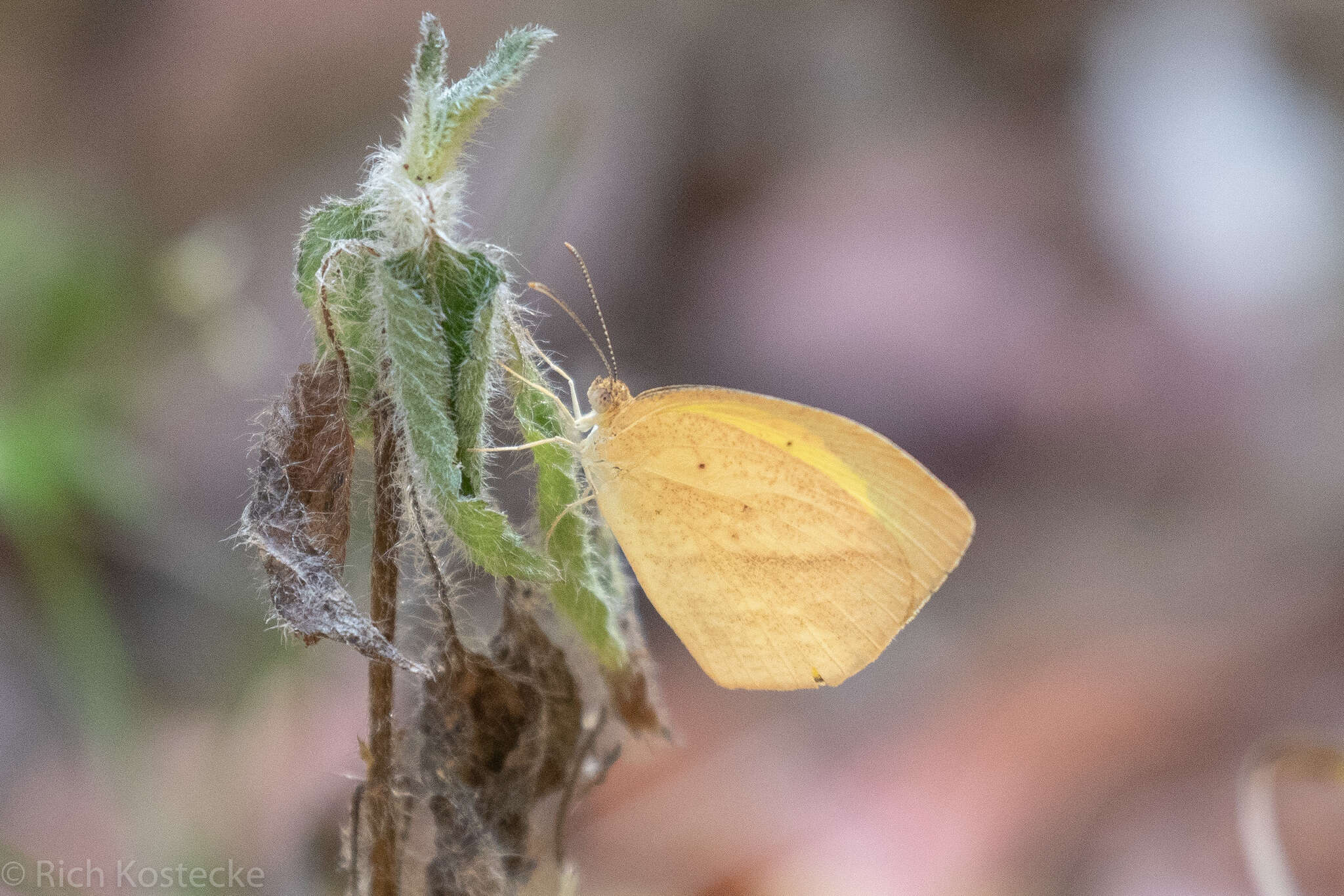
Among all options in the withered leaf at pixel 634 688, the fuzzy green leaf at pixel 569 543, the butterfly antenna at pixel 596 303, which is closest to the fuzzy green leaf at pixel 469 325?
the fuzzy green leaf at pixel 569 543

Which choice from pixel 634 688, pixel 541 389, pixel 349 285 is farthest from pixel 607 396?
pixel 349 285

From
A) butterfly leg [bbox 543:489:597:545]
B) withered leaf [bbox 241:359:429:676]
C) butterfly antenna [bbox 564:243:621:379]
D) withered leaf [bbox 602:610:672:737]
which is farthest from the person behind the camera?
butterfly antenna [bbox 564:243:621:379]

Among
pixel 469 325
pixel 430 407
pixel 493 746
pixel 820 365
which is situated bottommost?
pixel 493 746

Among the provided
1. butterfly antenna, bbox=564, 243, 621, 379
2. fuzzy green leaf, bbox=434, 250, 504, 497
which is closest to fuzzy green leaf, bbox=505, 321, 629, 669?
fuzzy green leaf, bbox=434, 250, 504, 497

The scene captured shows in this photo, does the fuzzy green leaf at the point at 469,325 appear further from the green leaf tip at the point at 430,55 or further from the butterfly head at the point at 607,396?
the butterfly head at the point at 607,396

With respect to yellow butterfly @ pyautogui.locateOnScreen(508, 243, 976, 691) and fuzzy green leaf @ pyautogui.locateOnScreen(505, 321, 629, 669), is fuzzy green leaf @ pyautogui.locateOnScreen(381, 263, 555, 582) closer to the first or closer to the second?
fuzzy green leaf @ pyautogui.locateOnScreen(505, 321, 629, 669)

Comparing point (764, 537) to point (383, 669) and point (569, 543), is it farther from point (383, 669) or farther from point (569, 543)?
point (383, 669)
